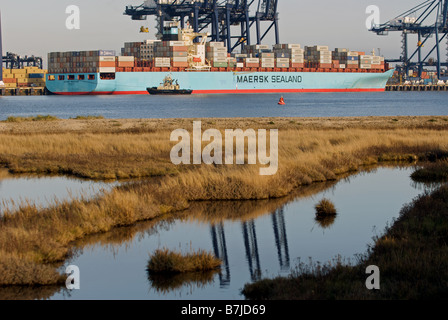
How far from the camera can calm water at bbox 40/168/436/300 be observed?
9703 mm

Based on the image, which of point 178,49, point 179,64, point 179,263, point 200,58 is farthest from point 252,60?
point 179,263

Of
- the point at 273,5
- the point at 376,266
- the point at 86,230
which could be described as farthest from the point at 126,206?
the point at 273,5

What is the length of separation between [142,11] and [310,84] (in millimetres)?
35391

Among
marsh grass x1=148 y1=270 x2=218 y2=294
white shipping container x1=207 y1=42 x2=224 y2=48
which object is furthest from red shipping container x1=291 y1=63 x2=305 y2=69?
marsh grass x1=148 y1=270 x2=218 y2=294

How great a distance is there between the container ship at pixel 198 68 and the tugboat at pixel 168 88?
0.80m

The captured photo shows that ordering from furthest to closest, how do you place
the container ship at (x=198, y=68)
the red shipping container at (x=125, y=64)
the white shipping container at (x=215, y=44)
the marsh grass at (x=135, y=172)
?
the white shipping container at (x=215, y=44), the container ship at (x=198, y=68), the red shipping container at (x=125, y=64), the marsh grass at (x=135, y=172)

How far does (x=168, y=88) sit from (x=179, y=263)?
10335 cm

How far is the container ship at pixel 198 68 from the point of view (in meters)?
111

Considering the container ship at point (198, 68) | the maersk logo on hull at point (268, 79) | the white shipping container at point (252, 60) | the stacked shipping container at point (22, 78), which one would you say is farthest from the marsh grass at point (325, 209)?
the stacked shipping container at point (22, 78)

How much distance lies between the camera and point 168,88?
112250 mm

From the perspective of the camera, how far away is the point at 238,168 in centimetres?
1822

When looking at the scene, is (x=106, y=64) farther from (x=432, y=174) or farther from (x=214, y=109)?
(x=432, y=174)

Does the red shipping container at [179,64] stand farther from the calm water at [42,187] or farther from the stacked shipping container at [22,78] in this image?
the calm water at [42,187]

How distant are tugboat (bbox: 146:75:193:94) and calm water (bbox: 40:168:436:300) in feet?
A: 311
